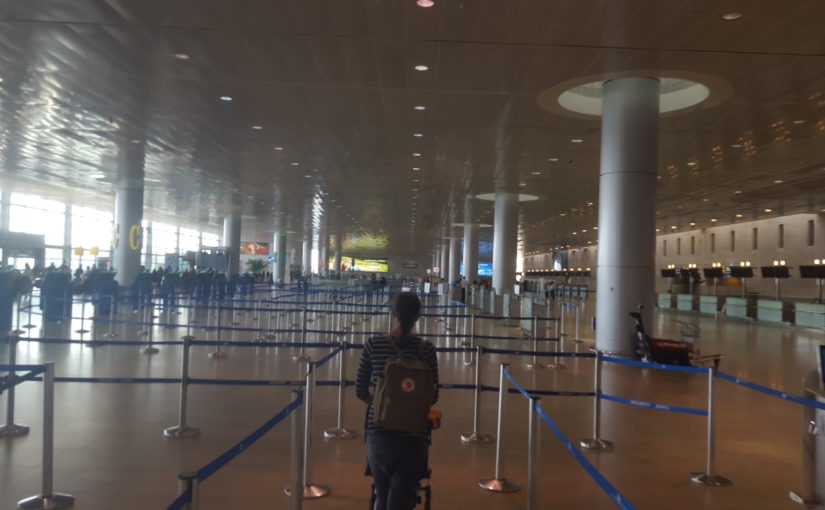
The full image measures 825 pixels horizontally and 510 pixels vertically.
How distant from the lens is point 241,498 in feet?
15.3

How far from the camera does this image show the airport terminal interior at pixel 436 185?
5.24 metres

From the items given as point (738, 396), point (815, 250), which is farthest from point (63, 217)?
point (815, 250)

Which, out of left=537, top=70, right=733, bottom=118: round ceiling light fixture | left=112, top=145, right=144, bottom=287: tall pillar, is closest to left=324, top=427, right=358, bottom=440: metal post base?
left=537, top=70, right=733, bottom=118: round ceiling light fixture

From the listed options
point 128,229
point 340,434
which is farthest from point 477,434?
point 128,229

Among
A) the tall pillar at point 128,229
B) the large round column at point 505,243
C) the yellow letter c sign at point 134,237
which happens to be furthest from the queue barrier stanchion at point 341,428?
the large round column at point 505,243

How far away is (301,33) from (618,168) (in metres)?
6.89

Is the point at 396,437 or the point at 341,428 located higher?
the point at 396,437

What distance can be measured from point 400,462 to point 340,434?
325 cm

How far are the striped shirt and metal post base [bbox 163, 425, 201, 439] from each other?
3495 mm

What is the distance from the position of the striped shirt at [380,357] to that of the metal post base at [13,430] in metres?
4.69

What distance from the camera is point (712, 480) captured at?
5.40 metres

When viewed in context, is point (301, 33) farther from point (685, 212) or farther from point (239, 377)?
point (685, 212)

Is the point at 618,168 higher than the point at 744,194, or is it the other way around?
the point at 744,194

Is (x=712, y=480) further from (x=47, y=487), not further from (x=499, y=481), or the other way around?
(x=47, y=487)
